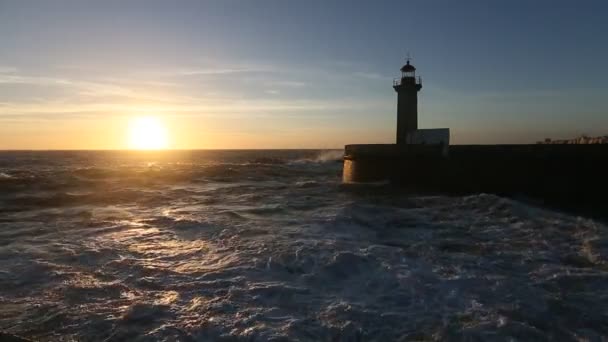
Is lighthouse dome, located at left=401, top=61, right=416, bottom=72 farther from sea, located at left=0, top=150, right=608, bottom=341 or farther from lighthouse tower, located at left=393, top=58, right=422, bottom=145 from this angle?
sea, located at left=0, top=150, right=608, bottom=341

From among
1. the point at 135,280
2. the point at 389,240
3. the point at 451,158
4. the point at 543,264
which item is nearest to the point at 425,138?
the point at 451,158

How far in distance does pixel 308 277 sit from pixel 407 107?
19.7m

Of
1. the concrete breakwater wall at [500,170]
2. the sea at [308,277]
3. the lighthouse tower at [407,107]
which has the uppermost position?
the lighthouse tower at [407,107]

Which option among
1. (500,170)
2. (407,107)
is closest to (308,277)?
(500,170)

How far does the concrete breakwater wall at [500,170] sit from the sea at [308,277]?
399 cm

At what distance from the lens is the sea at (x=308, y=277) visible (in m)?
4.09

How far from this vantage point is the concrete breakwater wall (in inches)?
534

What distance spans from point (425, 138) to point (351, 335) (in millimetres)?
18586

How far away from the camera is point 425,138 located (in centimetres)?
2136

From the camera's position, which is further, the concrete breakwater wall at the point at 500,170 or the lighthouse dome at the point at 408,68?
the lighthouse dome at the point at 408,68

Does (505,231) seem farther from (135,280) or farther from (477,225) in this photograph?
(135,280)

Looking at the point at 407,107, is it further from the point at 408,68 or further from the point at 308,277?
the point at 308,277

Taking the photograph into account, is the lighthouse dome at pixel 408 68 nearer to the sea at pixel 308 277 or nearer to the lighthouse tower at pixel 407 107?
the lighthouse tower at pixel 407 107

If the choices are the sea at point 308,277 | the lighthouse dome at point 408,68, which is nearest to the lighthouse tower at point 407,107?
the lighthouse dome at point 408,68
